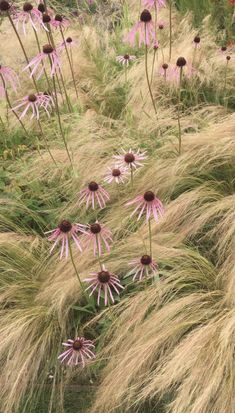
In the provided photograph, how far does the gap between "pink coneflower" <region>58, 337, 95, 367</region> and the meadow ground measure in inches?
0.5

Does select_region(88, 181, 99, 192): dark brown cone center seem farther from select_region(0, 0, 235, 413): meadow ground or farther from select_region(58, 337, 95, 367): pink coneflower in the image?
select_region(58, 337, 95, 367): pink coneflower

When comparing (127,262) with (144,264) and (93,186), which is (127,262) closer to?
(144,264)

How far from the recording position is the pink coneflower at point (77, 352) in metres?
1.68

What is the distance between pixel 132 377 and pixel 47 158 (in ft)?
4.30

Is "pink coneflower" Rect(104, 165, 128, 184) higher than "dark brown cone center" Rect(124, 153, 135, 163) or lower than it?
lower

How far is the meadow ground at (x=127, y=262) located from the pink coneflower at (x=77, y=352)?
1 centimetres

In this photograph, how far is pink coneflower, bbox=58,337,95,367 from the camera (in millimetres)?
1678

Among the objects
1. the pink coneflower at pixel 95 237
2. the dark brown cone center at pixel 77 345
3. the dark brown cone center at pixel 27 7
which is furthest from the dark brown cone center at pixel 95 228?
the dark brown cone center at pixel 27 7

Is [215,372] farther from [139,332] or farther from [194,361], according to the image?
[139,332]

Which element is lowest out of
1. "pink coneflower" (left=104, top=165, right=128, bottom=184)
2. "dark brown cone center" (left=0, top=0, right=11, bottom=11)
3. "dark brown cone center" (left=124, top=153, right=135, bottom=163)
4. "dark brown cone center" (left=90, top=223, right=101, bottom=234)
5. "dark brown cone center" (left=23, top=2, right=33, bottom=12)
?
"dark brown cone center" (left=90, top=223, right=101, bottom=234)

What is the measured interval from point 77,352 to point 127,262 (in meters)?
0.37

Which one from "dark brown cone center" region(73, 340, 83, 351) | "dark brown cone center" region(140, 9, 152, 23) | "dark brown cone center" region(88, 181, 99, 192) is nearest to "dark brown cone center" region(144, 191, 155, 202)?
"dark brown cone center" region(88, 181, 99, 192)

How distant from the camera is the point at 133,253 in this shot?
1.90m

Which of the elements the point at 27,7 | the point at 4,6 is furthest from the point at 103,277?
the point at 27,7
